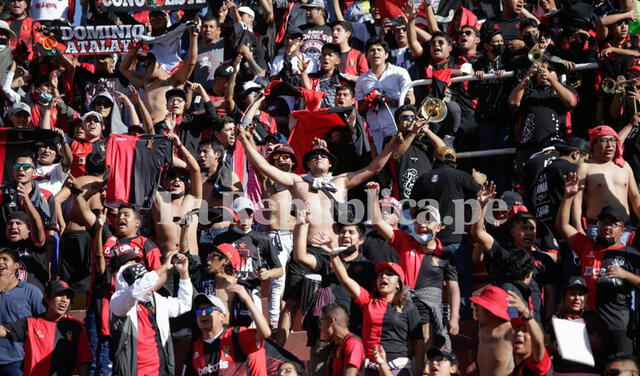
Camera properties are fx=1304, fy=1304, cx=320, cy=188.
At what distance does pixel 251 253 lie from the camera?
1188 cm

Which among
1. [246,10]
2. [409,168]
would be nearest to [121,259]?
[409,168]

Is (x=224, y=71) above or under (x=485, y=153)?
above

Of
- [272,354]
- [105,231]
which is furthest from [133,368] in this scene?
[105,231]

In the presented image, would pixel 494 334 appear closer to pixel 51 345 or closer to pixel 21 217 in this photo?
pixel 51 345

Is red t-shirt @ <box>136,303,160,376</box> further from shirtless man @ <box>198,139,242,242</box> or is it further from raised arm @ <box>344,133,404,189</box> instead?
raised arm @ <box>344,133,404,189</box>

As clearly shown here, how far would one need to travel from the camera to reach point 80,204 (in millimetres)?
12789

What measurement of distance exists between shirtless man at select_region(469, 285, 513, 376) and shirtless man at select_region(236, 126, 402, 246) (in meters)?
2.43

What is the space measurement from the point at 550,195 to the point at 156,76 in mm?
5140

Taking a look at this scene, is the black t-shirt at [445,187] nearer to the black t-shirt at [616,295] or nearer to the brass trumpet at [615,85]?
the black t-shirt at [616,295]

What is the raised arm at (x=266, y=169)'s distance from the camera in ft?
41.3

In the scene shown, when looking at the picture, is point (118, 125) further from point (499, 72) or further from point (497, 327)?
point (497, 327)

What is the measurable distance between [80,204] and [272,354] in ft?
10.1

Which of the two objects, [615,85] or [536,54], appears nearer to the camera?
[615,85]

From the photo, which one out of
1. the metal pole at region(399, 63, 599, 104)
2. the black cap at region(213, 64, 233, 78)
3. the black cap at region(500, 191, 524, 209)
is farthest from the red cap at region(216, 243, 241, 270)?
the black cap at region(213, 64, 233, 78)
